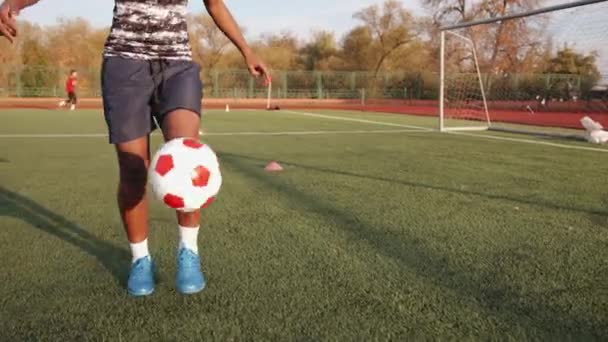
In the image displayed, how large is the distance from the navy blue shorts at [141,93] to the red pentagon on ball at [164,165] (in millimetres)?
262

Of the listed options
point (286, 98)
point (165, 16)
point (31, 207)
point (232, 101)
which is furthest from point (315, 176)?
point (286, 98)

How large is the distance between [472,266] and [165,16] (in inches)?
79.2

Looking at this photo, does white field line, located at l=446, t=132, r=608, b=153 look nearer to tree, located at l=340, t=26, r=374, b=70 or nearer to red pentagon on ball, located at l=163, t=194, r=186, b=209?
red pentagon on ball, located at l=163, t=194, r=186, b=209

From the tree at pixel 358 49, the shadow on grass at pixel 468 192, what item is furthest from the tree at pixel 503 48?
the tree at pixel 358 49

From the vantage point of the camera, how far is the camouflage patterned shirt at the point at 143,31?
247 centimetres

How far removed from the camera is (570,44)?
11719 mm

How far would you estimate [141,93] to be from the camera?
2461mm

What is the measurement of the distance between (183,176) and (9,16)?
98cm

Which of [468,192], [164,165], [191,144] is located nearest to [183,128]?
[191,144]

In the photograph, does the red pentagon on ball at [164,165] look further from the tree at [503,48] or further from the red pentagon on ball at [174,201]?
the tree at [503,48]

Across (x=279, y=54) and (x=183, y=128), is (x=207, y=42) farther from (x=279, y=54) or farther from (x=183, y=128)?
(x=183, y=128)

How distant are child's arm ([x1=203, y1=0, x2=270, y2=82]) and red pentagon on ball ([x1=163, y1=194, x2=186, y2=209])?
1030 mm

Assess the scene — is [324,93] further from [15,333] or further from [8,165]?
[15,333]

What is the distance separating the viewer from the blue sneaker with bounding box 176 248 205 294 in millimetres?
2383
